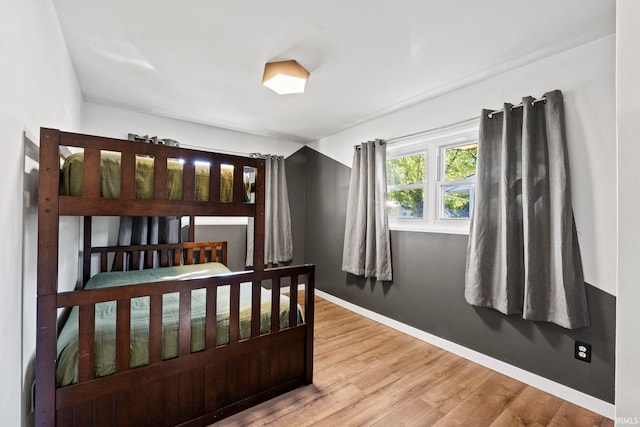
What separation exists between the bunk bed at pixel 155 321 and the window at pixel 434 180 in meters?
1.42

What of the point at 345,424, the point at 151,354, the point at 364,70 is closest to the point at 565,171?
the point at 364,70

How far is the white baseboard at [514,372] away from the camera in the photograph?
163 cm

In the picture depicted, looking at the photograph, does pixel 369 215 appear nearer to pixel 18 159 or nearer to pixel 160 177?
pixel 160 177

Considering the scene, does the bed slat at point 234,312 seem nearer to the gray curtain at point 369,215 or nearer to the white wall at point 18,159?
the white wall at point 18,159

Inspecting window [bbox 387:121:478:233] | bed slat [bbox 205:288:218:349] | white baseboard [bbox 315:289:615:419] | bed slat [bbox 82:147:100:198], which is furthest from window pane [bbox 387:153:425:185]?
bed slat [bbox 82:147:100:198]

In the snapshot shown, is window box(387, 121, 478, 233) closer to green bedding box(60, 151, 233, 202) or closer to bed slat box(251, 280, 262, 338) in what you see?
bed slat box(251, 280, 262, 338)

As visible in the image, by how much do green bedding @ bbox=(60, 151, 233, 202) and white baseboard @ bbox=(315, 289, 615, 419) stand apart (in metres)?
2.18

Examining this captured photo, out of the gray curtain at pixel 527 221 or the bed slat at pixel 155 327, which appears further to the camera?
the gray curtain at pixel 527 221

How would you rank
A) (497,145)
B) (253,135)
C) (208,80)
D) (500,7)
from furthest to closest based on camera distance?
1. (253,135)
2. (208,80)
3. (497,145)
4. (500,7)

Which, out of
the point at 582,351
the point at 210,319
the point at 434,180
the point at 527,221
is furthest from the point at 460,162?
the point at 210,319

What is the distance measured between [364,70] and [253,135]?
2.14 metres

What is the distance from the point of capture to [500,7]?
142 cm

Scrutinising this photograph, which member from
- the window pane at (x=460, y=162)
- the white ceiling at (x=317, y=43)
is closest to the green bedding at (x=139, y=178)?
the white ceiling at (x=317, y=43)

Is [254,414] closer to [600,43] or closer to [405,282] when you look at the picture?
[405,282]
